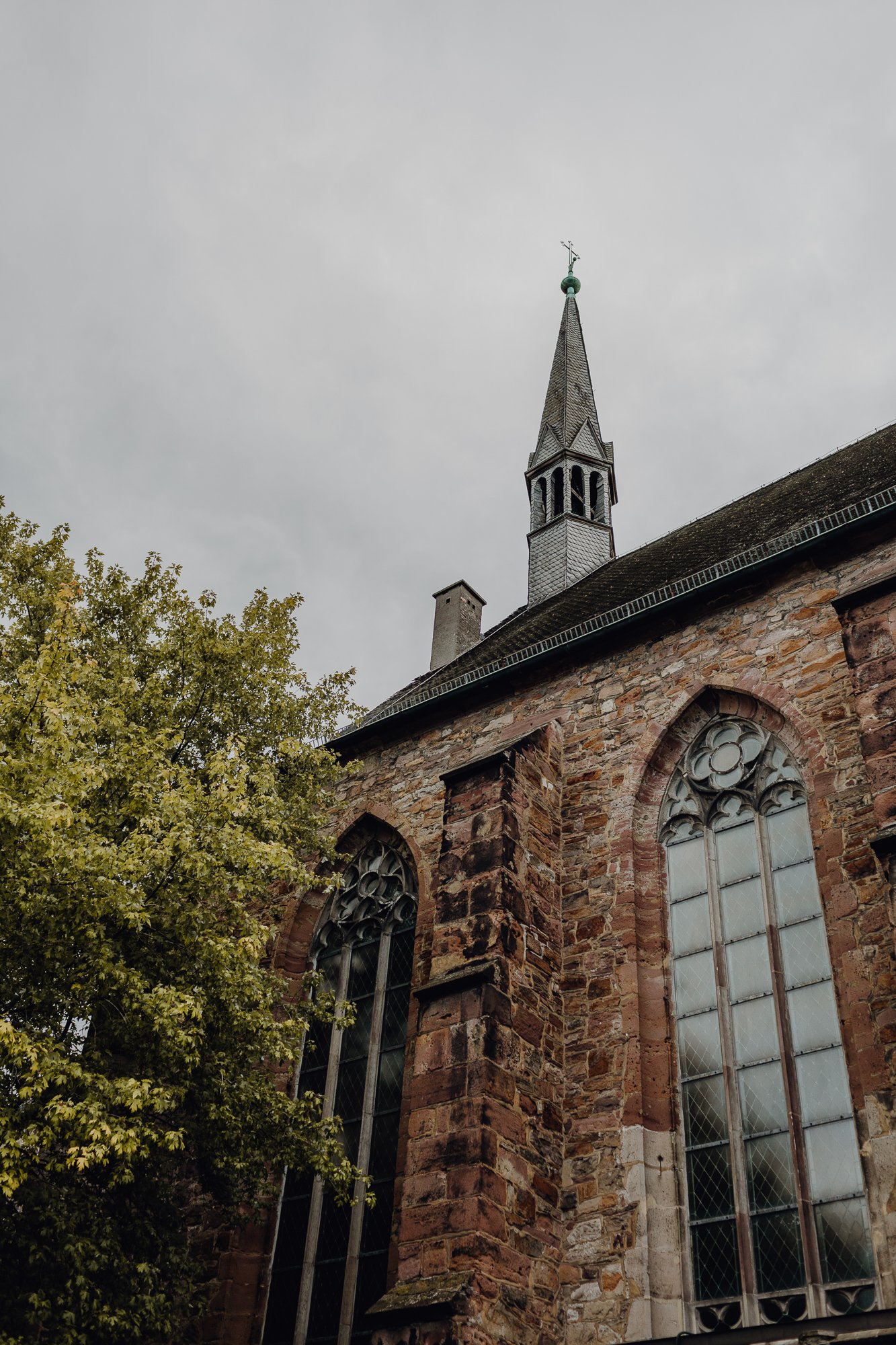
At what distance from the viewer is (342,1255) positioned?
977 centimetres

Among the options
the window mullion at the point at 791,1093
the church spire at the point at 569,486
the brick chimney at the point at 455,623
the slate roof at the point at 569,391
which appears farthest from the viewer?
the slate roof at the point at 569,391

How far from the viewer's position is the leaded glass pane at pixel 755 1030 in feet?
27.3

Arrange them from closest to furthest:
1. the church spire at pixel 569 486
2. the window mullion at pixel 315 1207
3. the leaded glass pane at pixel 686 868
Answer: the leaded glass pane at pixel 686 868, the window mullion at pixel 315 1207, the church spire at pixel 569 486

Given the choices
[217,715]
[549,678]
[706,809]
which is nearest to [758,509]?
[549,678]

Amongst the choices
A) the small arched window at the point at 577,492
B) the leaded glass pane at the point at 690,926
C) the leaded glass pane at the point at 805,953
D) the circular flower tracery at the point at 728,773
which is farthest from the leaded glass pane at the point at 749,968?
the small arched window at the point at 577,492

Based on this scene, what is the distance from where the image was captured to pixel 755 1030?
27.8 ft

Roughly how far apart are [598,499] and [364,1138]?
48.4 ft

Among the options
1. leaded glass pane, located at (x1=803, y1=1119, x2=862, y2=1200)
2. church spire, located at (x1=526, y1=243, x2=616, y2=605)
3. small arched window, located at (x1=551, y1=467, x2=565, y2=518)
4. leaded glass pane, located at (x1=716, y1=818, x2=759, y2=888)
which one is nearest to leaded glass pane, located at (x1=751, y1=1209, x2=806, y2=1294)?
leaded glass pane, located at (x1=803, y1=1119, x2=862, y2=1200)

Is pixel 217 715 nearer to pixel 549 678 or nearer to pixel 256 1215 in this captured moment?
pixel 549 678

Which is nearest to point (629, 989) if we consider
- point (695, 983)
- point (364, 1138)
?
point (695, 983)

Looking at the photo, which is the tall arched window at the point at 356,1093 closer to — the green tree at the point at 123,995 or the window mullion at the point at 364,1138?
the window mullion at the point at 364,1138

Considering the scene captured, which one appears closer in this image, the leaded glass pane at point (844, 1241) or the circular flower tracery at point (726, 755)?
the leaded glass pane at point (844, 1241)

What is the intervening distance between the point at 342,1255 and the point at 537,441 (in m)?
17.2

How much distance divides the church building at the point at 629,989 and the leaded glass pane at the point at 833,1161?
2cm
